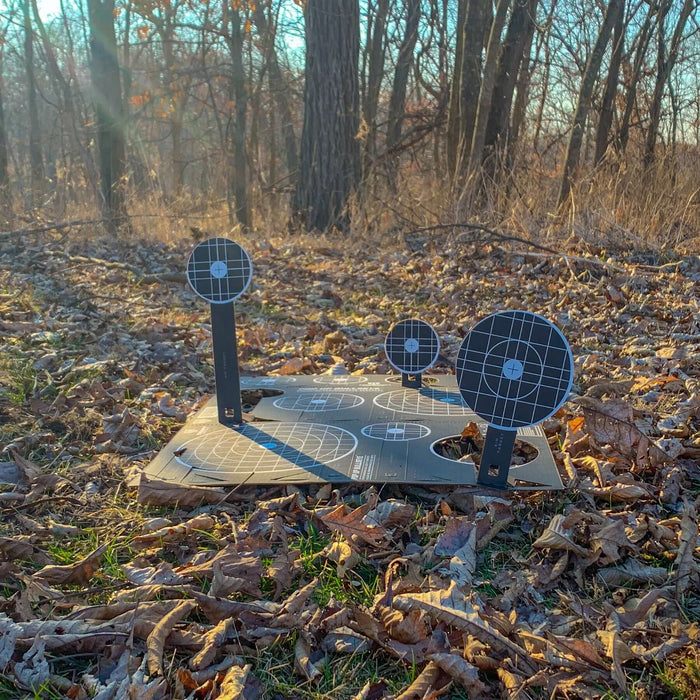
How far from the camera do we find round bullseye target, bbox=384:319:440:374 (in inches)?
117

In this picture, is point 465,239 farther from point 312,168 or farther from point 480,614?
point 480,614

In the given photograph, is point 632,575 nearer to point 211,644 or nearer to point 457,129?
point 211,644

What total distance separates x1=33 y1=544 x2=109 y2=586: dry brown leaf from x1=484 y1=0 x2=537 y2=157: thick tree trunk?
7541 mm

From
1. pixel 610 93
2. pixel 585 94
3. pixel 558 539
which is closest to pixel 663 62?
pixel 610 93

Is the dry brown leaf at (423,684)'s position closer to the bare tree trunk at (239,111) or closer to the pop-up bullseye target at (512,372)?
the pop-up bullseye target at (512,372)

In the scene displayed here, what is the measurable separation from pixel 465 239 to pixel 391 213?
1981 mm

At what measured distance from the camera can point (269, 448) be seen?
8.22ft

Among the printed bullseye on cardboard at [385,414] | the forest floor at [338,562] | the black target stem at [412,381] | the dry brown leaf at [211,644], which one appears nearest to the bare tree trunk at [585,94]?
the forest floor at [338,562]

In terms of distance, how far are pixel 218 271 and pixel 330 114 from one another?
6.48 meters

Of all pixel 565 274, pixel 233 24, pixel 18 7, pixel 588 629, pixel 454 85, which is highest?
pixel 18 7

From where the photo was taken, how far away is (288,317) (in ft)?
16.3

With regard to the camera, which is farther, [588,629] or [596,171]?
[596,171]

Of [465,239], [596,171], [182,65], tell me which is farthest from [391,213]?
[182,65]

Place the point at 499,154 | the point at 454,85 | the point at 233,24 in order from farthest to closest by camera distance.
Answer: the point at 233,24 < the point at 454,85 < the point at 499,154
